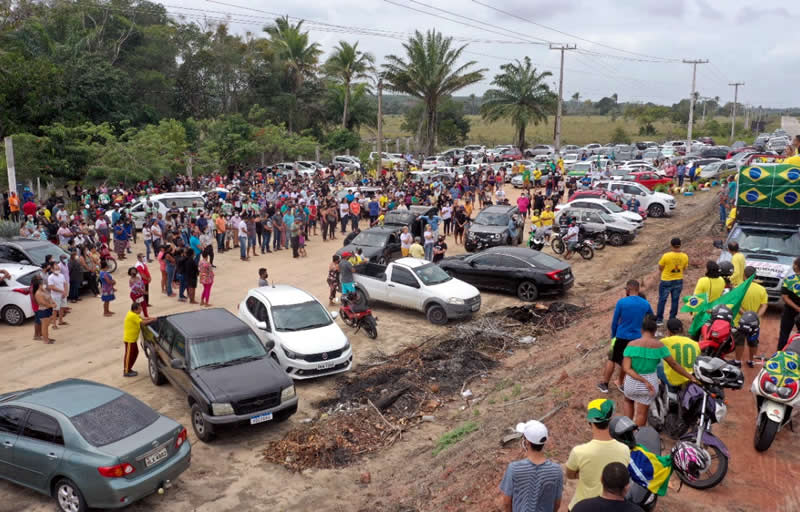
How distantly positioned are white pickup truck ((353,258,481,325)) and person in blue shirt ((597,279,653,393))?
7.15 metres

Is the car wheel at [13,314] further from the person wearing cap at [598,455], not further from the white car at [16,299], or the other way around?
the person wearing cap at [598,455]

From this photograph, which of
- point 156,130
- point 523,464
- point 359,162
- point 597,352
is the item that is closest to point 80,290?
point 597,352

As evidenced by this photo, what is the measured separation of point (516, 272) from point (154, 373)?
9.94 metres

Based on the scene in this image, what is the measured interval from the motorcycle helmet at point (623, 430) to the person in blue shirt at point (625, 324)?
2940 millimetres

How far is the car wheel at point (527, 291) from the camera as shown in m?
17.6

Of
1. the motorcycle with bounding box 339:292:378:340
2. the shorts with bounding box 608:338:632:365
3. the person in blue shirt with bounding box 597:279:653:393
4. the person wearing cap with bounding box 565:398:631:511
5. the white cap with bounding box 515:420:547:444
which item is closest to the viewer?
the white cap with bounding box 515:420:547:444

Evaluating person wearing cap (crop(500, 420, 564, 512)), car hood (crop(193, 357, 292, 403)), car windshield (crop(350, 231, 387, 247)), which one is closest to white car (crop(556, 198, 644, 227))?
car windshield (crop(350, 231, 387, 247))

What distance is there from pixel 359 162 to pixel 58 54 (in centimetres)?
2105

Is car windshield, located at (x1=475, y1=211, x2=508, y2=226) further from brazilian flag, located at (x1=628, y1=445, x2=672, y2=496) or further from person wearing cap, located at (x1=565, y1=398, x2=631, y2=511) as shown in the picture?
person wearing cap, located at (x1=565, y1=398, x2=631, y2=511)

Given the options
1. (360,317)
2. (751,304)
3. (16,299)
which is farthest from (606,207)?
(16,299)

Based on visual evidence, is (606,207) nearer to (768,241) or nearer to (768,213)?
(768,213)

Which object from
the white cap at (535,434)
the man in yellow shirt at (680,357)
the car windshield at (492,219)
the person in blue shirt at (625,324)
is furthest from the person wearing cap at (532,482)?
the car windshield at (492,219)

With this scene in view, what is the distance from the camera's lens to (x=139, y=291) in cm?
1479

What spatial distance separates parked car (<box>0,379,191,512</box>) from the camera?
7.67m
